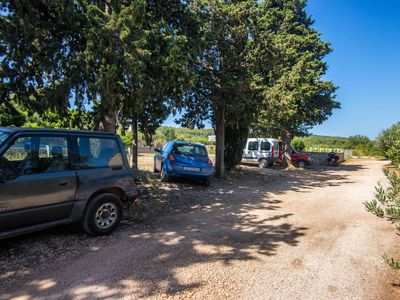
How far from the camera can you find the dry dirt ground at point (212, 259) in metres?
3.68

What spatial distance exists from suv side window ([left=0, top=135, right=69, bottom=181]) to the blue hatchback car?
584 cm

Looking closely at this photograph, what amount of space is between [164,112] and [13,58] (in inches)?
163

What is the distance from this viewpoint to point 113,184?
559 centimetres

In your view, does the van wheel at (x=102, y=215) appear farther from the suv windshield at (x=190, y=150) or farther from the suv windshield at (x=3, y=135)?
the suv windshield at (x=190, y=150)

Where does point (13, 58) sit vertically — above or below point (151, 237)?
above

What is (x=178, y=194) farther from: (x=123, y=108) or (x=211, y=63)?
(x=211, y=63)

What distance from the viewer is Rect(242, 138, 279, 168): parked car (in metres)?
21.1

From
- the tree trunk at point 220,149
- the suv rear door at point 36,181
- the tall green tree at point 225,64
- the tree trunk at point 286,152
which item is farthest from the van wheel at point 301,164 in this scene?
the suv rear door at point 36,181

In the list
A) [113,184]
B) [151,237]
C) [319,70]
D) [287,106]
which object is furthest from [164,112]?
[319,70]

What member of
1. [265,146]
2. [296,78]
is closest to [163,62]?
[296,78]

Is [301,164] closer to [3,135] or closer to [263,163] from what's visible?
[263,163]

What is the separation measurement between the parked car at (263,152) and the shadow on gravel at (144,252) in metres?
13.3

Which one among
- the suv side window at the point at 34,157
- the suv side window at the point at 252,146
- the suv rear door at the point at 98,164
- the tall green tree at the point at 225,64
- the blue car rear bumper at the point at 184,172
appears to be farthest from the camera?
the suv side window at the point at 252,146

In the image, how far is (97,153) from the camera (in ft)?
18.1
